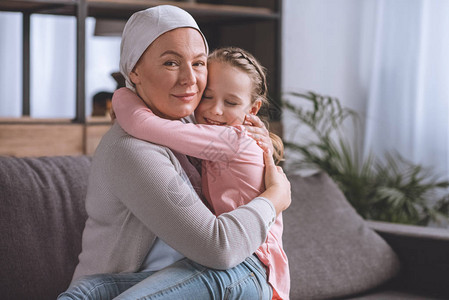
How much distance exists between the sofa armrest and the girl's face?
1.09 m

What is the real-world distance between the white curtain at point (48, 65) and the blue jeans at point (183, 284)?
107 inches

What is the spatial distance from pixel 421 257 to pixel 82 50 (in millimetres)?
1477

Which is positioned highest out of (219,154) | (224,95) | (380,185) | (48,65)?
(224,95)

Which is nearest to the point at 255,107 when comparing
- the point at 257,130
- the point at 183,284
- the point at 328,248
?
the point at 257,130

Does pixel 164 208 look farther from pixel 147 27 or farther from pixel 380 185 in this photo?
pixel 380 185

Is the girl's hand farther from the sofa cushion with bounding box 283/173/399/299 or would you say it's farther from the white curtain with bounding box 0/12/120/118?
the white curtain with bounding box 0/12/120/118

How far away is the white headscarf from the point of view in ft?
4.44

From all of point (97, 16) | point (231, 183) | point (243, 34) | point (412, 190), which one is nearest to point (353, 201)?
point (412, 190)

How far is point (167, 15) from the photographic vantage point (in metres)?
1.37

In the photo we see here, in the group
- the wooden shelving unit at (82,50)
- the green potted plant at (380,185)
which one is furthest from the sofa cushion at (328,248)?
the green potted plant at (380,185)

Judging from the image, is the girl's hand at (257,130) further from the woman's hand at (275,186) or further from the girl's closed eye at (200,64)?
the girl's closed eye at (200,64)

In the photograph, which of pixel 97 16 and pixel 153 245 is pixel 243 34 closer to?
pixel 97 16

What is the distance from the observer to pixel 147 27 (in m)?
1.36

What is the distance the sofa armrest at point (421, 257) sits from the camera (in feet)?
7.38
